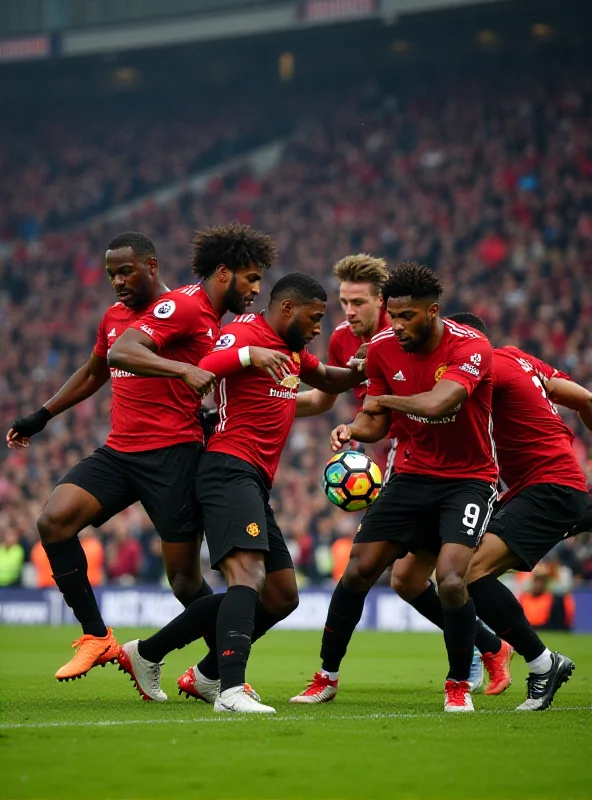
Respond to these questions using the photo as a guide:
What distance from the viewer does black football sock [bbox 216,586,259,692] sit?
22.0ft

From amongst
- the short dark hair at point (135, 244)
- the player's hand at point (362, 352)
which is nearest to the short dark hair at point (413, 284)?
the player's hand at point (362, 352)

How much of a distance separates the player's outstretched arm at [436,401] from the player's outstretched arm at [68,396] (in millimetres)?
2184

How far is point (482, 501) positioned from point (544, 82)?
24.8 meters

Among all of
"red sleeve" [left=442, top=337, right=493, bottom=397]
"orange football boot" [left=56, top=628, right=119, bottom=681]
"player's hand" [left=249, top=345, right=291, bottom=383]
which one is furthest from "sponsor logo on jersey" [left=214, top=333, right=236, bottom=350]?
"orange football boot" [left=56, top=628, right=119, bottom=681]

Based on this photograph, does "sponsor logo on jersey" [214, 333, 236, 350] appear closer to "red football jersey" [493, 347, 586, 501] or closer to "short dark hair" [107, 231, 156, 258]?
"short dark hair" [107, 231, 156, 258]

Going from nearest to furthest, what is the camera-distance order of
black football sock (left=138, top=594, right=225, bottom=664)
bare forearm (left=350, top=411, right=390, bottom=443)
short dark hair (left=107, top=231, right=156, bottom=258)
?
black football sock (left=138, top=594, right=225, bottom=664), bare forearm (left=350, top=411, right=390, bottom=443), short dark hair (left=107, top=231, right=156, bottom=258)

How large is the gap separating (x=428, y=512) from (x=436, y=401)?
840 millimetres

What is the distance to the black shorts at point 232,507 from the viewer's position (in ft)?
22.9

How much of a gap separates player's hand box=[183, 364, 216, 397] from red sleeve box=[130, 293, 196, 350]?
1.68 feet

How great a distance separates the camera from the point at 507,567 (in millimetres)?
7727

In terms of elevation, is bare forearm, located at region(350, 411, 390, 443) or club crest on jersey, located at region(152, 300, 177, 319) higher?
club crest on jersey, located at region(152, 300, 177, 319)

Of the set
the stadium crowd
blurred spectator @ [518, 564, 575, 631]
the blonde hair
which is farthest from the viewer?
the stadium crowd

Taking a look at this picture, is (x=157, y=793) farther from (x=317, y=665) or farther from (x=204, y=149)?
(x=204, y=149)

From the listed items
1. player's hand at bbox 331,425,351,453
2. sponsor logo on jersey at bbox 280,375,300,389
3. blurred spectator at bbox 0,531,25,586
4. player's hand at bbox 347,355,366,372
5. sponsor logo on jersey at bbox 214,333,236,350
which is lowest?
blurred spectator at bbox 0,531,25,586
